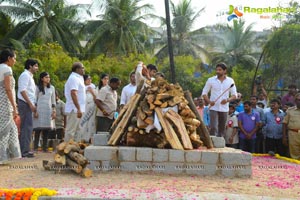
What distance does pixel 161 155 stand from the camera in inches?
258

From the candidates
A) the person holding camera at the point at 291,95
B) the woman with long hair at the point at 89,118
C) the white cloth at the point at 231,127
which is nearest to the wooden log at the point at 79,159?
the woman with long hair at the point at 89,118

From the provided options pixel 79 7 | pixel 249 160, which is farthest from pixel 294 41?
pixel 79 7

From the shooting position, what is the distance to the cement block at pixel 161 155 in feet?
21.5

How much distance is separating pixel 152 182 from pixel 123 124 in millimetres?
1470

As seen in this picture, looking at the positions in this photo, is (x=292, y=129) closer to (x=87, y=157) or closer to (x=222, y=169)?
(x=222, y=169)

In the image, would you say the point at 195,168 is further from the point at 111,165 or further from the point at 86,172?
the point at 86,172

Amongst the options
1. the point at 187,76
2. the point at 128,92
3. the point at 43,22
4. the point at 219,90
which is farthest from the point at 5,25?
the point at 219,90

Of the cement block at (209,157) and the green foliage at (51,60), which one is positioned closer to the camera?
the cement block at (209,157)

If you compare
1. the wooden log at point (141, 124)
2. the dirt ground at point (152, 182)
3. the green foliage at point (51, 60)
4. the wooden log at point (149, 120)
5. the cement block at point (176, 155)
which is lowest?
the dirt ground at point (152, 182)

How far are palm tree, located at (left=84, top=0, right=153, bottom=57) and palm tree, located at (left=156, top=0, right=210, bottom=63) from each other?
4391mm

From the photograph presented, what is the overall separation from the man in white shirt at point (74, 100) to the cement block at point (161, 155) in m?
2.04

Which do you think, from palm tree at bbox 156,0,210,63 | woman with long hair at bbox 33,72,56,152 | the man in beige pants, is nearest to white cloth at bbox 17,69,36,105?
woman with long hair at bbox 33,72,56,152

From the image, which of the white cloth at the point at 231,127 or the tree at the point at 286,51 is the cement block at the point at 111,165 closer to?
the white cloth at the point at 231,127

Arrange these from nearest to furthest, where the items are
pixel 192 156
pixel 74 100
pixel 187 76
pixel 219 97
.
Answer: pixel 192 156, pixel 74 100, pixel 219 97, pixel 187 76
